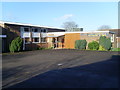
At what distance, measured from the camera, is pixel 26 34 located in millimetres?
25719

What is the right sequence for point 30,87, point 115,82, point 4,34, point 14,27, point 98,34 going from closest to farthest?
1. point 30,87
2. point 115,82
3. point 4,34
4. point 14,27
5. point 98,34

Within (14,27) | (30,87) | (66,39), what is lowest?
(30,87)

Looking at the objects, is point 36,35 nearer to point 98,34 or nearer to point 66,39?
point 66,39

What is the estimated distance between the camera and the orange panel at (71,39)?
2708cm

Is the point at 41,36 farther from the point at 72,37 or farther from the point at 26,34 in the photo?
the point at 72,37

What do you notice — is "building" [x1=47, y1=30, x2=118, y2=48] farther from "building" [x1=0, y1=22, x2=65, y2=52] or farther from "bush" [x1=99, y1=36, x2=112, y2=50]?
"bush" [x1=99, y1=36, x2=112, y2=50]

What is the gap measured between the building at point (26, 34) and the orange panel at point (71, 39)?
4.66 m

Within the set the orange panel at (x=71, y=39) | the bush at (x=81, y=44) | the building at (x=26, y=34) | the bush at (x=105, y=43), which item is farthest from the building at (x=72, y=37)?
the bush at (x=105, y=43)

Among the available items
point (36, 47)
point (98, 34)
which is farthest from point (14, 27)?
point (98, 34)

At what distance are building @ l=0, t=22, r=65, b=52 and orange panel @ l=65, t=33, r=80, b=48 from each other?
466cm

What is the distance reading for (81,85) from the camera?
570 centimetres

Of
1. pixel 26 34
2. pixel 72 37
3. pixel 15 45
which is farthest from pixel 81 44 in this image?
pixel 15 45

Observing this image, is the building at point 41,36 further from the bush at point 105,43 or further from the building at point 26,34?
the bush at point 105,43

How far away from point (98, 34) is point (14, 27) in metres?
14.4
